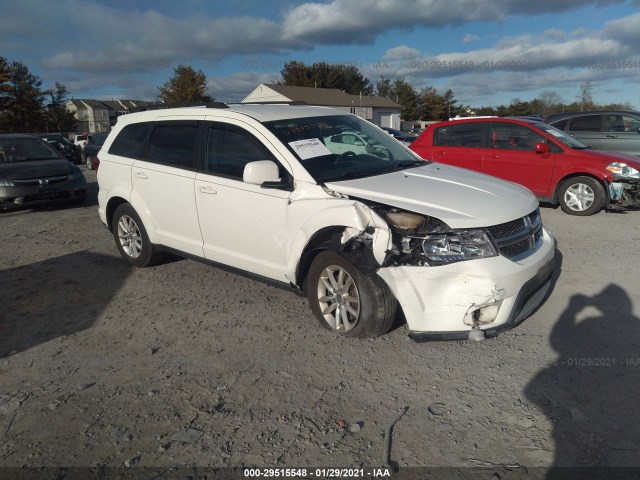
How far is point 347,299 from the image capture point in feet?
12.5

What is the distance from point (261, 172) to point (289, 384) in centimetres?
166

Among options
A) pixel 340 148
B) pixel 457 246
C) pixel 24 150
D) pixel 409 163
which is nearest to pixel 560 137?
pixel 409 163

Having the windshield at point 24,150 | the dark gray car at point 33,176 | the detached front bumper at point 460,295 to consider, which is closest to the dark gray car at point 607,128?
the detached front bumper at point 460,295

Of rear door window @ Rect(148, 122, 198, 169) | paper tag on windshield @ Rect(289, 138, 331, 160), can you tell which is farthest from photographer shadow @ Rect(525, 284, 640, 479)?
rear door window @ Rect(148, 122, 198, 169)

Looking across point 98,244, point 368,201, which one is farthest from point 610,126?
point 98,244

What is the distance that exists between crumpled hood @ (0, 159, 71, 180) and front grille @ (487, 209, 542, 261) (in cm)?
931

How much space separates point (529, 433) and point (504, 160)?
272 inches

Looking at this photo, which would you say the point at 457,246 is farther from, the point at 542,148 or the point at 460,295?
the point at 542,148

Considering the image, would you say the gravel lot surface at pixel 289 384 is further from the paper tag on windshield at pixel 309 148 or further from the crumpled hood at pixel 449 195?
the paper tag on windshield at pixel 309 148

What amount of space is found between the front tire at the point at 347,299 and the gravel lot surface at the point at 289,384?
0.16 m

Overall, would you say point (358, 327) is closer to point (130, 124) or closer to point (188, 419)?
point (188, 419)

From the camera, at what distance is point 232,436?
2.82 meters

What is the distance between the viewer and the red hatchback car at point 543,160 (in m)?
7.96

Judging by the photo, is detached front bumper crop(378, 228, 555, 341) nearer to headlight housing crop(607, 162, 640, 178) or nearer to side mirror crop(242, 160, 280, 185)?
side mirror crop(242, 160, 280, 185)
